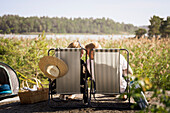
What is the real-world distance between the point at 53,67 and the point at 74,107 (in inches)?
23.8

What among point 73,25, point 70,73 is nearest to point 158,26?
point 70,73

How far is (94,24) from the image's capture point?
2884cm

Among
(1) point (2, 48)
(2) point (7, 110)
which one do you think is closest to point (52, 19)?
(1) point (2, 48)

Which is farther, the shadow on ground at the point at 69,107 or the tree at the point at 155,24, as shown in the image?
the tree at the point at 155,24

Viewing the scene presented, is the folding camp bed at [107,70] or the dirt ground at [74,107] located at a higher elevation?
the folding camp bed at [107,70]

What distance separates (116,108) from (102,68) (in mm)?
552

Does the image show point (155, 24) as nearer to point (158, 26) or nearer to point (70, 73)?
point (158, 26)

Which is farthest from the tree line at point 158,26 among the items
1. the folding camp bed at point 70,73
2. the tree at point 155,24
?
the folding camp bed at point 70,73

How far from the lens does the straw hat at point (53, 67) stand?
3.84 meters

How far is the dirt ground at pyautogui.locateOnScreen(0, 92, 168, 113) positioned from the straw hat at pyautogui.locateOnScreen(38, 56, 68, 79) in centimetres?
43

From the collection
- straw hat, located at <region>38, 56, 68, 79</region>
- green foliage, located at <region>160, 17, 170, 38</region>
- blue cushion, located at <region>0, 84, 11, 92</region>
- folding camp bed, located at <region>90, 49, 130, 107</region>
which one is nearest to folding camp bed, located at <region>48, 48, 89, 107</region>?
straw hat, located at <region>38, 56, 68, 79</region>

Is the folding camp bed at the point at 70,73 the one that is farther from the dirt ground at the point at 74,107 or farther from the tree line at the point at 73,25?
the tree line at the point at 73,25

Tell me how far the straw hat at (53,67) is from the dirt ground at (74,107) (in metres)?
0.43

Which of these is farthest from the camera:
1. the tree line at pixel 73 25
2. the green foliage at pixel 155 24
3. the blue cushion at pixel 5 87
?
the tree line at pixel 73 25
